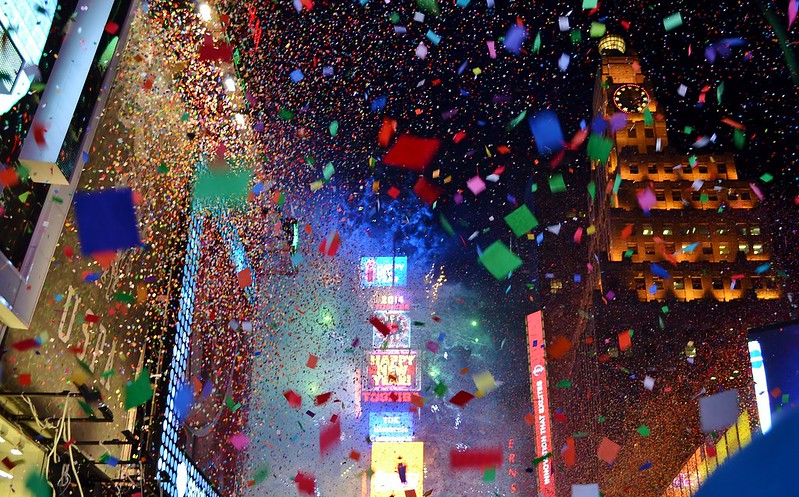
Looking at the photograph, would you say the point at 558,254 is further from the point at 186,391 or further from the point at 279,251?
the point at 186,391

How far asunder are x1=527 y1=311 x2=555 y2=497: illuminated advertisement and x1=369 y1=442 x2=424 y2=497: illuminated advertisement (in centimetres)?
623

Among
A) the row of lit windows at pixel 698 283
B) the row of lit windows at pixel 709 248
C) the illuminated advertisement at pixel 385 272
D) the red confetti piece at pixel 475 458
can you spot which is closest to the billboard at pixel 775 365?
the red confetti piece at pixel 475 458

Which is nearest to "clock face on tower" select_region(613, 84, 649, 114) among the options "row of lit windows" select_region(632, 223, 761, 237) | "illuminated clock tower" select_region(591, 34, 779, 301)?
"illuminated clock tower" select_region(591, 34, 779, 301)

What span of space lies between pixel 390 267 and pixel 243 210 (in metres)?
19.5

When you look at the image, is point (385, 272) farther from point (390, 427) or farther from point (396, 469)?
point (396, 469)

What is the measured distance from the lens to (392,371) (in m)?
41.9

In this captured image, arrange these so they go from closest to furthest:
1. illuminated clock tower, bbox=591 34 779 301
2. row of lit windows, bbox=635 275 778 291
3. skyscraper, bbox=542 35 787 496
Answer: skyscraper, bbox=542 35 787 496, row of lit windows, bbox=635 275 778 291, illuminated clock tower, bbox=591 34 779 301

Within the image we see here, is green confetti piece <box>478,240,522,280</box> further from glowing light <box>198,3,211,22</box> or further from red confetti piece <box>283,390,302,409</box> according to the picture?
glowing light <box>198,3,211,22</box>

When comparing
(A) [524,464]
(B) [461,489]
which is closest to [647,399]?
(A) [524,464]

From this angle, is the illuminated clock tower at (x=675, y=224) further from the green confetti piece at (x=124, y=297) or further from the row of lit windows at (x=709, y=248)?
the green confetti piece at (x=124, y=297)

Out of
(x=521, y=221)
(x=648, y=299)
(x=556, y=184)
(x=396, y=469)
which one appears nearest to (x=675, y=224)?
(x=648, y=299)

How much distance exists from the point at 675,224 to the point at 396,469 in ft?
76.8

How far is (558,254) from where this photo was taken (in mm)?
52906

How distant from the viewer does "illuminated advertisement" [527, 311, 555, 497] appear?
33844 millimetres
